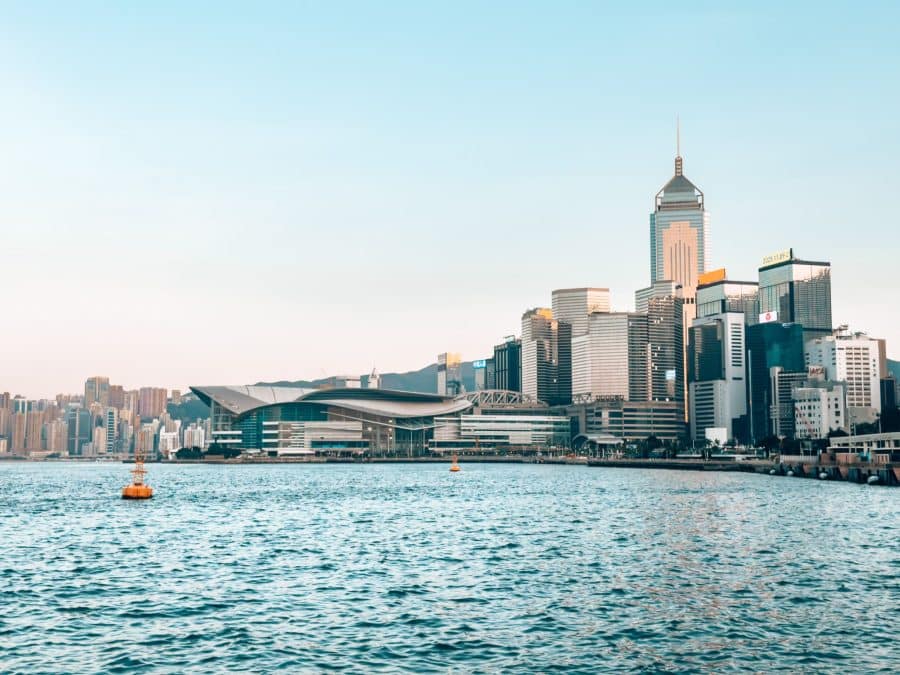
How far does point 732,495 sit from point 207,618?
82202mm

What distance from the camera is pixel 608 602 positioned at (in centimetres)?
4009

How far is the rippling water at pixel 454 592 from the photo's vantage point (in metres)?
31.2

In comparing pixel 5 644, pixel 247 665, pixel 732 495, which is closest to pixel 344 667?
pixel 247 665

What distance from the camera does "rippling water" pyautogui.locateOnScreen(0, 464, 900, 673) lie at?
31250mm

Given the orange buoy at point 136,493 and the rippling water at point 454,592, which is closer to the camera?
the rippling water at point 454,592

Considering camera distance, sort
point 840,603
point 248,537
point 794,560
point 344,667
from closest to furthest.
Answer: point 344,667
point 840,603
point 794,560
point 248,537

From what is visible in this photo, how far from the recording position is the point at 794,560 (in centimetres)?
5209

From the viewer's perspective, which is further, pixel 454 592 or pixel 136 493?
pixel 136 493

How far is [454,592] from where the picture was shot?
4284 centimetres

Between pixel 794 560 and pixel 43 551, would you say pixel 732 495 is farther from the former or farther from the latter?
pixel 43 551

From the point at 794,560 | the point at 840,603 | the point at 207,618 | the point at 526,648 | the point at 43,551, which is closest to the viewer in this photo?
the point at 526,648

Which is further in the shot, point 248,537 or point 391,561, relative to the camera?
point 248,537

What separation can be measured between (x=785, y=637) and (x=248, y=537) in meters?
41.2

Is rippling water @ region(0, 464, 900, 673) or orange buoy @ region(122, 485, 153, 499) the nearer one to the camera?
rippling water @ region(0, 464, 900, 673)
